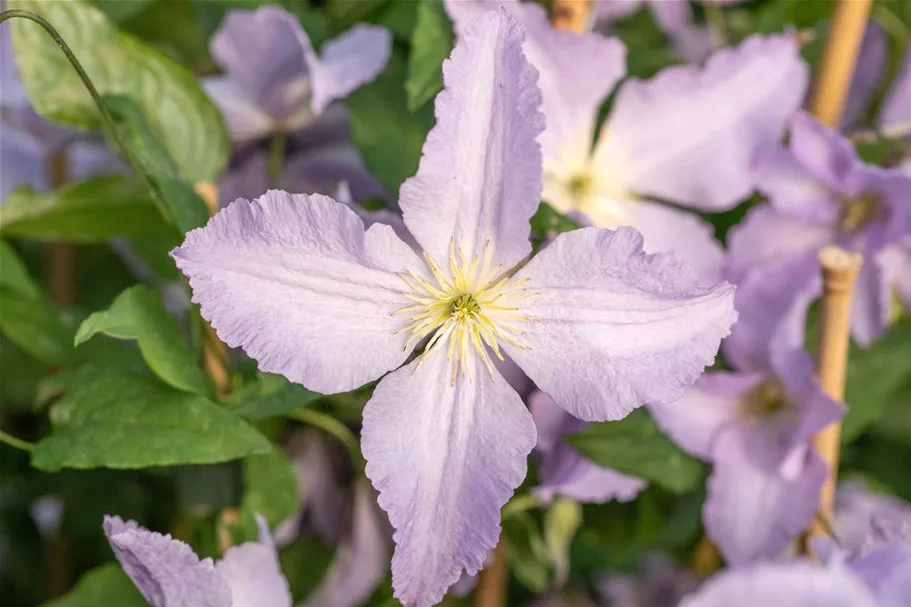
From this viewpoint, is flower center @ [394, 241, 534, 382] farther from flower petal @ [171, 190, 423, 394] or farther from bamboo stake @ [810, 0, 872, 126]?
bamboo stake @ [810, 0, 872, 126]

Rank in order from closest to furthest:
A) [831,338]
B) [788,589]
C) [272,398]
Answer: [788,589] < [272,398] < [831,338]

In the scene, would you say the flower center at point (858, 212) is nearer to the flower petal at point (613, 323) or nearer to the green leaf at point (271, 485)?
the flower petal at point (613, 323)

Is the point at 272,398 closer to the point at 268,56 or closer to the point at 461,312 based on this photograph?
the point at 461,312

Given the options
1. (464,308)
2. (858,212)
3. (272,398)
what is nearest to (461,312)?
(464,308)

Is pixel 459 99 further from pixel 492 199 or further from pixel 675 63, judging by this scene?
pixel 675 63

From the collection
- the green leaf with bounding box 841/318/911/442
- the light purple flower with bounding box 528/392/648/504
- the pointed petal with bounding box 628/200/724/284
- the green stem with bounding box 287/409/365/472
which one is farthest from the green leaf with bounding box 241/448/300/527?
the green leaf with bounding box 841/318/911/442
